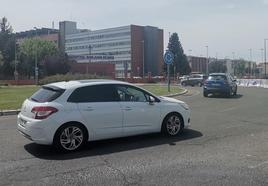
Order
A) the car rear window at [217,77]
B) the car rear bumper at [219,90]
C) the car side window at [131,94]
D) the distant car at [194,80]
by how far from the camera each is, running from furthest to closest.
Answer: the distant car at [194,80]
the car rear window at [217,77]
the car rear bumper at [219,90]
the car side window at [131,94]

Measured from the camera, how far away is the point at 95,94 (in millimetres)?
9633

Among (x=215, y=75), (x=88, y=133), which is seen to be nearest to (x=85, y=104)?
(x=88, y=133)

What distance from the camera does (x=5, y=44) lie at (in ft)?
337

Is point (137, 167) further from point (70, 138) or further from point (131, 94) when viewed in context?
point (131, 94)

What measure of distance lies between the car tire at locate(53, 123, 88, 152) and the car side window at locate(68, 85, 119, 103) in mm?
579

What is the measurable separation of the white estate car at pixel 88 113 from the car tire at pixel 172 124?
0.02m

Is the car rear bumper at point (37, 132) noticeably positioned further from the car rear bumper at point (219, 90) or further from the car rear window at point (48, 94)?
the car rear bumper at point (219, 90)

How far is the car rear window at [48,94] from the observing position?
925cm

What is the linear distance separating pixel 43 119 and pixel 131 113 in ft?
6.77

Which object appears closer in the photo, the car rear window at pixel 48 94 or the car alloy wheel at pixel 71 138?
the car alloy wheel at pixel 71 138

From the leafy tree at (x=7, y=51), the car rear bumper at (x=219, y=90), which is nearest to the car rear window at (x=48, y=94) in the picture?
the car rear bumper at (x=219, y=90)

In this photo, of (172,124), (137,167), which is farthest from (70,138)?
(172,124)

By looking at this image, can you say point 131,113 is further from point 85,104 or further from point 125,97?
point 85,104

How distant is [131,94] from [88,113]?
128 centimetres
